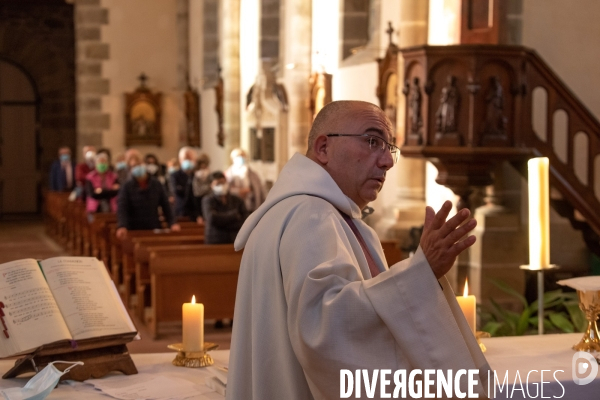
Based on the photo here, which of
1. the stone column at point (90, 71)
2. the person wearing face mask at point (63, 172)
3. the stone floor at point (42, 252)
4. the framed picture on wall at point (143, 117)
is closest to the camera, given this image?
A: the stone floor at point (42, 252)

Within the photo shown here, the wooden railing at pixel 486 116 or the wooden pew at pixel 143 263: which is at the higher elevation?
the wooden railing at pixel 486 116

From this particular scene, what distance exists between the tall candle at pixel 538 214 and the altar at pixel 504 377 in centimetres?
33

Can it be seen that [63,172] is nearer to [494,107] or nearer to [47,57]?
[47,57]

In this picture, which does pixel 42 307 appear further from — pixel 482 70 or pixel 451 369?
pixel 482 70

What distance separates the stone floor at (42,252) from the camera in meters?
7.35

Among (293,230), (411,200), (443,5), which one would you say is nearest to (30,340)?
(293,230)

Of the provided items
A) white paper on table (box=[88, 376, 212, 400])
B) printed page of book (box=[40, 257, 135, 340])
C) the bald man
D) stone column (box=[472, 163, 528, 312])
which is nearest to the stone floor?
stone column (box=[472, 163, 528, 312])

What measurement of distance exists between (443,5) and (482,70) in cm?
157

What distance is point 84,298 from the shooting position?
9.88 feet

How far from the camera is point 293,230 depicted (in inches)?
86.7

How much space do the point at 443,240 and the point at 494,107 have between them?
4.83 meters

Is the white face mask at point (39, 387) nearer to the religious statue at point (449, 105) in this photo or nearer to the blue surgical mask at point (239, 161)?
the religious statue at point (449, 105)

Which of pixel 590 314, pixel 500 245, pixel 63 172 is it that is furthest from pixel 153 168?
pixel 590 314

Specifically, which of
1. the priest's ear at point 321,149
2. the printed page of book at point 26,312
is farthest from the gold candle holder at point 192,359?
the priest's ear at point 321,149
